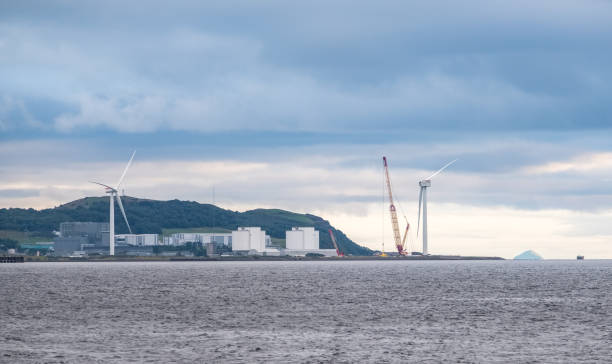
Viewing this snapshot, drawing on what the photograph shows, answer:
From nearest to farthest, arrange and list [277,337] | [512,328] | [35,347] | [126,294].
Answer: [35,347]
[277,337]
[512,328]
[126,294]

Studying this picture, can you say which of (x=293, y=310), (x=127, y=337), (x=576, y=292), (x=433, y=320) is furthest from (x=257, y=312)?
(x=576, y=292)

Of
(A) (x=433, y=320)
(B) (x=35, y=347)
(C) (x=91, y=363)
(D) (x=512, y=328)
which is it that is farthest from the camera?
(A) (x=433, y=320)

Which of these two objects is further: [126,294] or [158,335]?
[126,294]

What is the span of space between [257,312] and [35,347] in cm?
4673

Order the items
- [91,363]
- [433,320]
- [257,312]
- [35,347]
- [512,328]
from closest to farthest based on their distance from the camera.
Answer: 1. [91,363]
2. [35,347]
3. [512,328]
4. [433,320]
5. [257,312]

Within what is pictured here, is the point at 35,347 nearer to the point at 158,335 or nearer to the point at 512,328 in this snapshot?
the point at 158,335

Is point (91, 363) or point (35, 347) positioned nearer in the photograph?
point (91, 363)

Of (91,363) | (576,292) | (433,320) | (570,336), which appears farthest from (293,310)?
(576,292)

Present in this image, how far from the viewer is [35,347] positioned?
8969 centimetres

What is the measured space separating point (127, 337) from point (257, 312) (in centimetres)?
3564

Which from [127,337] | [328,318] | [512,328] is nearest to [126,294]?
[328,318]

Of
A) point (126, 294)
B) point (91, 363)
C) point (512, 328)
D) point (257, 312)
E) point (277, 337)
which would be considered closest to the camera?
point (91, 363)

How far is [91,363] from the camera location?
78.9 meters

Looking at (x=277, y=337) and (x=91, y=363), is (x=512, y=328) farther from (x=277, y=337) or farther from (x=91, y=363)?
(x=91, y=363)
